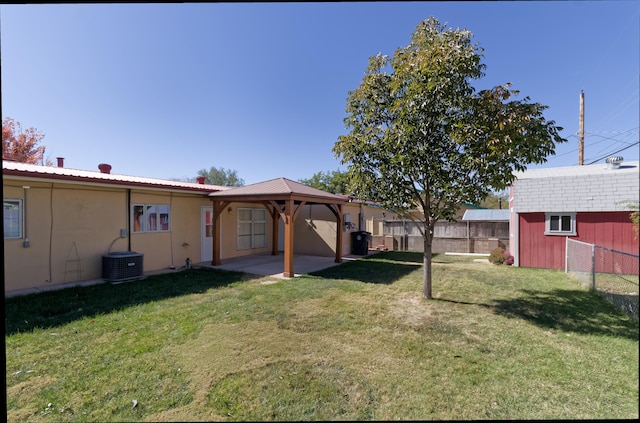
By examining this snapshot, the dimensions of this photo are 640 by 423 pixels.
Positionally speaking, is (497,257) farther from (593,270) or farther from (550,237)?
(593,270)

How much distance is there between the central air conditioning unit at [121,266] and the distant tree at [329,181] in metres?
26.7

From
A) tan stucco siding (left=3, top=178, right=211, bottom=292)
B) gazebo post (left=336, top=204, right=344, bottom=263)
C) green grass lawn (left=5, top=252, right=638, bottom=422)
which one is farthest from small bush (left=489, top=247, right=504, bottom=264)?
tan stucco siding (left=3, top=178, right=211, bottom=292)

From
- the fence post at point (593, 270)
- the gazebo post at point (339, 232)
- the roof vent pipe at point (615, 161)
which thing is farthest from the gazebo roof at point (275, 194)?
the roof vent pipe at point (615, 161)

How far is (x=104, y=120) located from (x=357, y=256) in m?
9.48

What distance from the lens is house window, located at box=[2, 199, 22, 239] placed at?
596 cm

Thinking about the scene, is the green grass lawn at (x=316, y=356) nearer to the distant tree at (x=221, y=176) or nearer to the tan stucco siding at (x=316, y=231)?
the tan stucco siding at (x=316, y=231)

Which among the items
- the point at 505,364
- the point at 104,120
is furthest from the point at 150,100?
the point at 505,364

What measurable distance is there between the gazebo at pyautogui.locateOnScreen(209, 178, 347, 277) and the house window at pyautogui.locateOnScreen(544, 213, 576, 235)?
6.46 meters

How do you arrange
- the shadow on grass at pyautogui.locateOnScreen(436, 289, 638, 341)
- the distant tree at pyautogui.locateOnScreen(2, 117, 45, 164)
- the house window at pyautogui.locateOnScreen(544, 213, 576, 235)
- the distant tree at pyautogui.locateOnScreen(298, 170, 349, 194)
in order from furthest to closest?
the distant tree at pyautogui.locateOnScreen(298, 170, 349, 194) → the distant tree at pyautogui.locateOnScreen(2, 117, 45, 164) → the house window at pyautogui.locateOnScreen(544, 213, 576, 235) → the shadow on grass at pyautogui.locateOnScreen(436, 289, 638, 341)

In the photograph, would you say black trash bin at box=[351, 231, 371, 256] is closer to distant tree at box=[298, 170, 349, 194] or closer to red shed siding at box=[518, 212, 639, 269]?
red shed siding at box=[518, 212, 639, 269]

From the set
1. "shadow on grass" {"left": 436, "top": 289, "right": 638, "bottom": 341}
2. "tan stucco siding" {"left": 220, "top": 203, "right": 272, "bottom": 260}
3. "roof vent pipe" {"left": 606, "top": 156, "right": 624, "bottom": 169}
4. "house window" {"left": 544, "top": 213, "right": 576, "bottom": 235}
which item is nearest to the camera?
"roof vent pipe" {"left": 606, "top": 156, "right": 624, "bottom": 169}

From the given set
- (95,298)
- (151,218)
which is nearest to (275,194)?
(151,218)

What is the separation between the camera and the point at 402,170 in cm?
522

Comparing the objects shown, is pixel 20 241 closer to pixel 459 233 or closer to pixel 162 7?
pixel 162 7
